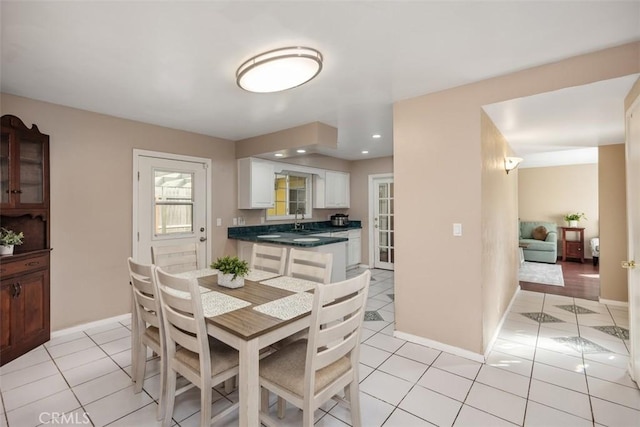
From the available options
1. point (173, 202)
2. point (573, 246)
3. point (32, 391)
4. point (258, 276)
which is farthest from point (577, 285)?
point (32, 391)

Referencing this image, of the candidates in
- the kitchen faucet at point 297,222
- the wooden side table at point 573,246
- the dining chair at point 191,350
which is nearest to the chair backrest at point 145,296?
the dining chair at point 191,350

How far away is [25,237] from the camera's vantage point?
2.77 meters

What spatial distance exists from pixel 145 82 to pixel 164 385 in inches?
90.6

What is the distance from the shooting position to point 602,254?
390 cm

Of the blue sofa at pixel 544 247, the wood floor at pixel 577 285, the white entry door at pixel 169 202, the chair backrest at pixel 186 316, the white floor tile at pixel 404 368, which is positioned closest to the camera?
the chair backrest at pixel 186 316

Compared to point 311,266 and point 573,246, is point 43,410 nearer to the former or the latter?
point 311,266

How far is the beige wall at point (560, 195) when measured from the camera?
671cm

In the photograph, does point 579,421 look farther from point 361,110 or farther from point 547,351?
point 361,110

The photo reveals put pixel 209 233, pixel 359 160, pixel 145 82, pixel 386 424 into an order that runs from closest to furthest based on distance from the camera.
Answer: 1. pixel 386 424
2. pixel 145 82
3. pixel 209 233
4. pixel 359 160

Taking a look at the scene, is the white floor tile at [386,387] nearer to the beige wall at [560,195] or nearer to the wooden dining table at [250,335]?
the wooden dining table at [250,335]

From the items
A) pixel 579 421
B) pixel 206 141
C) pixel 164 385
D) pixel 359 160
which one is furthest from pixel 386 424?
pixel 359 160

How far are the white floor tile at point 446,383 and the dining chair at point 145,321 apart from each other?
180 cm

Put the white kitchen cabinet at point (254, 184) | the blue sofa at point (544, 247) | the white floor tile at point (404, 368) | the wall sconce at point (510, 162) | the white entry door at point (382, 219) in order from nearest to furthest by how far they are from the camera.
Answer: the white floor tile at point (404, 368) → the wall sconce at point (510, 162) → the white kitchen cabinet at point (254, 184) → the white entry door at point (382, 219) → the blue sofa at point (544, 247)

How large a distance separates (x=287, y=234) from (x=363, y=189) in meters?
2.29
